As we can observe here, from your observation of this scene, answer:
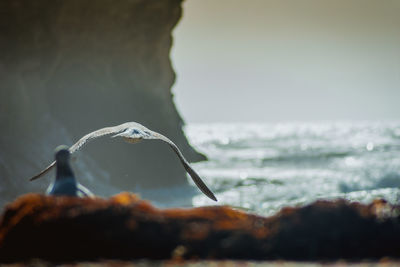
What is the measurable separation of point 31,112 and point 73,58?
4.49 meters

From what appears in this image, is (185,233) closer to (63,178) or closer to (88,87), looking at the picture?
(63,178)

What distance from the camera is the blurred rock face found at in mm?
18672

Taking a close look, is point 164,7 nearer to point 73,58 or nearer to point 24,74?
point 73,58

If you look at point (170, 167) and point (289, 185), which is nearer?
point (170, 167)

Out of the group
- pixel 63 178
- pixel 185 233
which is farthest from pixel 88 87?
pixel 185 233

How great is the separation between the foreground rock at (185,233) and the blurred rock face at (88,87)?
1238 centimetres

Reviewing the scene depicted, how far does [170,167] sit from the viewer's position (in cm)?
2716

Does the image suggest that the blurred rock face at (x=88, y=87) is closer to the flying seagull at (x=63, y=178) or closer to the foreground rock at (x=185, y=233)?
the flying seagull at (x=63, y=178)

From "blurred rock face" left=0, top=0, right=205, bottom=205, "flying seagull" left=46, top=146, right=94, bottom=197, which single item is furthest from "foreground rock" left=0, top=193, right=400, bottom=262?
"blurred rock face" left=0, top=0, right=205, bottom=205

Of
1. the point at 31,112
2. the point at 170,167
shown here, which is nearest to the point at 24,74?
the point at 31,112

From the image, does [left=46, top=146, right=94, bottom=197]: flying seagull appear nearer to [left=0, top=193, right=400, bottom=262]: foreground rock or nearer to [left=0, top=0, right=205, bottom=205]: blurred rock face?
[left=0, top=193, right=400, bottom=262]: foreground rock

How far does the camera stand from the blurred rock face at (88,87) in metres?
18.7

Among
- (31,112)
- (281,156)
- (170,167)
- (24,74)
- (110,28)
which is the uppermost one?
(110,28)

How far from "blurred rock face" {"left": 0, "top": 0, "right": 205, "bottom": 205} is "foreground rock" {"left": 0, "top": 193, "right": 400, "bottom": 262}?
12378 millimetres
